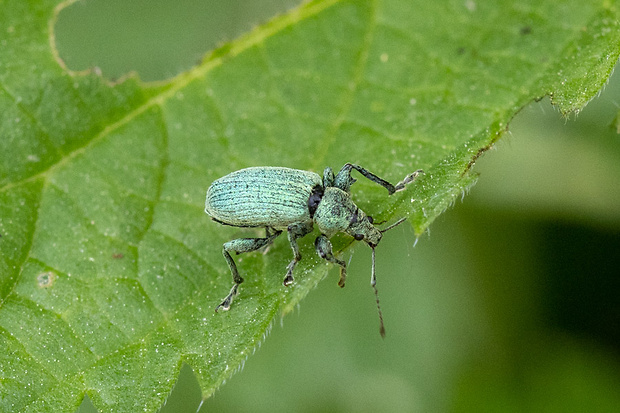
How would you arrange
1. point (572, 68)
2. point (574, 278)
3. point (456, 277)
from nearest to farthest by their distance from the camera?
1. point (572, 68)
2. point (574, 278)
3. point (456, 277)

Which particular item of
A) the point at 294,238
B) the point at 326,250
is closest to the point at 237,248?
the point at 294,238

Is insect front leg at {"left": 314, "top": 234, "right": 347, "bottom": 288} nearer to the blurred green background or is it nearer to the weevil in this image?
the weevil

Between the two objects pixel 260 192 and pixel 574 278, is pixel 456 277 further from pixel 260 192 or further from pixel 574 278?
pixel 260 192

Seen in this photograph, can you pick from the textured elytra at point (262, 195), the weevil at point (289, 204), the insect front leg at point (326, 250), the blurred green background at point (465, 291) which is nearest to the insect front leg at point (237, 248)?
the weevil at point (289, 204)

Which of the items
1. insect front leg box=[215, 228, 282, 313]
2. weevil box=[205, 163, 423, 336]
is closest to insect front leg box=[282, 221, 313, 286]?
weevil box=[205, 163, 423, 336]

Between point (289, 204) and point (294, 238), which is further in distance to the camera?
point (289, 204)

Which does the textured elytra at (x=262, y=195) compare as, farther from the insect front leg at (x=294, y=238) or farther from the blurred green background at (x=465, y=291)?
the blurred green background at (x=465, y=291)

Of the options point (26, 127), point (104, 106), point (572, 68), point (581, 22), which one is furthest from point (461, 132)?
point (26, 127)

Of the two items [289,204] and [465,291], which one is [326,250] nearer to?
[289,204]
